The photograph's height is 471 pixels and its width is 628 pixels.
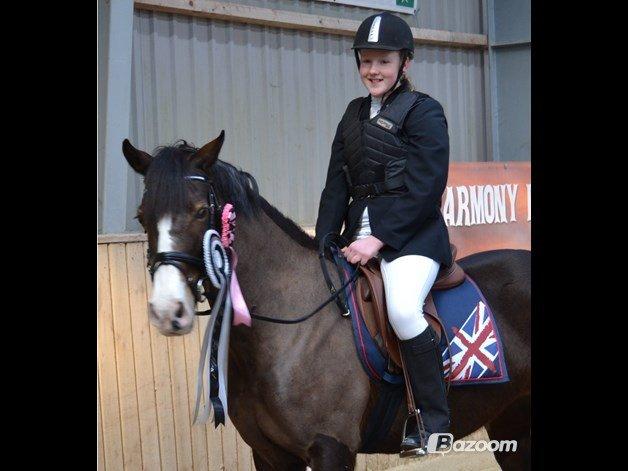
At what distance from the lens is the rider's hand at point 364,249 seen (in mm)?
3799

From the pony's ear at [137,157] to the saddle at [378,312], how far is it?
101cm

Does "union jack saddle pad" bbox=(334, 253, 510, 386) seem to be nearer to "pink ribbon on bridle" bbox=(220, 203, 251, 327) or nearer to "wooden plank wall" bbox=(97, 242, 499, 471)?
"pink ribbon on bridle" bbox=(220, 203, 251, 327)

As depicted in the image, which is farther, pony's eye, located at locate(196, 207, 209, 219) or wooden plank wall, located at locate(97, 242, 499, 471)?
wooden plank wall, located at locate(97, 242, 499, 471)

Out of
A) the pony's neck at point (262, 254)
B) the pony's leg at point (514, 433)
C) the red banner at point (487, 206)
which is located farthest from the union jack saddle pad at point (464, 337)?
the red banner at point (487, 206)

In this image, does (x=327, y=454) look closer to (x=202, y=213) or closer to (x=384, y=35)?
(x=202, y=213)

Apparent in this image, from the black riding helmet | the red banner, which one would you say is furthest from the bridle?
the red banner

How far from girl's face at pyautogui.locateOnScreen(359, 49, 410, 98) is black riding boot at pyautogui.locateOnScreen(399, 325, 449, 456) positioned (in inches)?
42.6

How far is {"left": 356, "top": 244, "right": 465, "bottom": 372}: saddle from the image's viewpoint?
3736 mm

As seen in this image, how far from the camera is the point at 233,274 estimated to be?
357 cm

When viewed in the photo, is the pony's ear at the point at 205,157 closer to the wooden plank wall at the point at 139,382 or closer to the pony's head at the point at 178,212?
the pony's head at the point at 178,212
